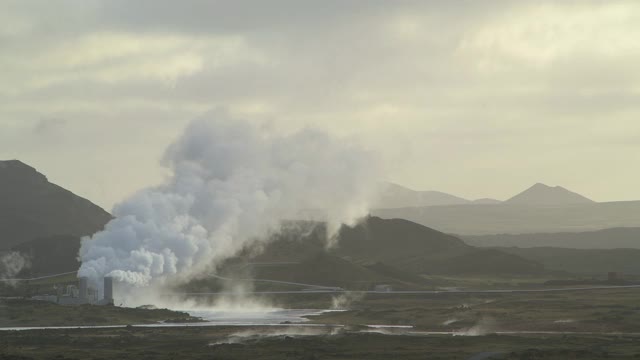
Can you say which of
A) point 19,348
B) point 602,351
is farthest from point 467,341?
point 19,348

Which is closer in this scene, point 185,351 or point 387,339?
point 185,351

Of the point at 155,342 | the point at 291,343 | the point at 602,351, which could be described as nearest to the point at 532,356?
the point at 602,351

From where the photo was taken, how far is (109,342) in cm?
18100

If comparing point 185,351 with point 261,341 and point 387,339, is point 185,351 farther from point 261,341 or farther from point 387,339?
point 387,339

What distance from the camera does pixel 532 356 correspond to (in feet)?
502

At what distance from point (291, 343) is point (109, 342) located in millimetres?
28349

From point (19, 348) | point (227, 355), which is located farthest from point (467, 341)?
point (19, 348)

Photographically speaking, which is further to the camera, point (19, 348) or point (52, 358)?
point (19, 348)

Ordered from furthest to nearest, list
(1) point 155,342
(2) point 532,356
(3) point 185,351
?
(1) point 155,342 < (3) point 185,351 < (2) point 532,356

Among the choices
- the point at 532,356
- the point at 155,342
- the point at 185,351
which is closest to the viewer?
the point at 532,356

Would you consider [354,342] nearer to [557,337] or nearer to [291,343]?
[291,343]

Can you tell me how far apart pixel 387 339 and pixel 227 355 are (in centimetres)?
3090

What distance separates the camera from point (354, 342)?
579ft

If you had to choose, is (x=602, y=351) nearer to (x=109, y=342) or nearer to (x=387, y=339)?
(x=387, y=339)
